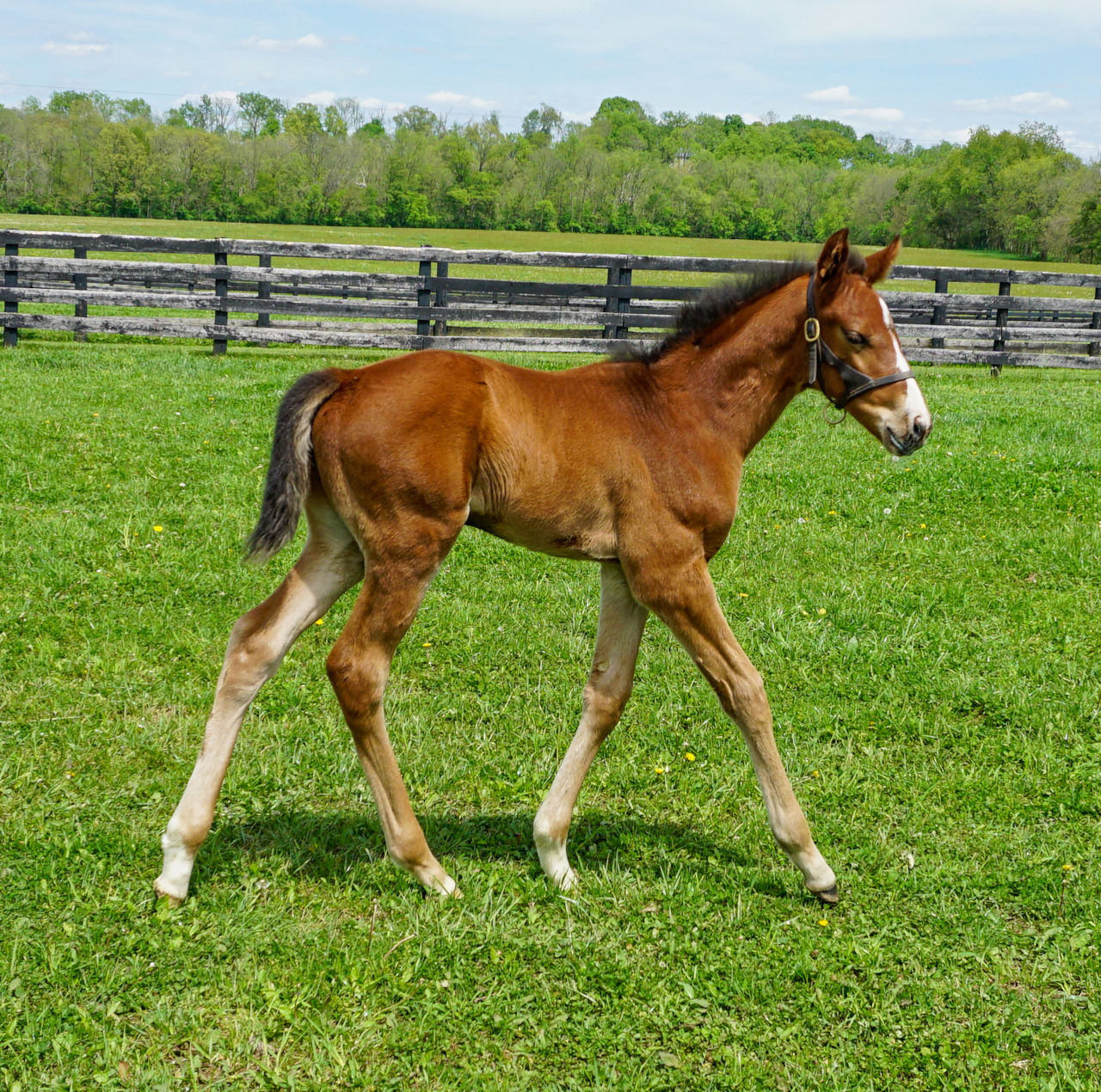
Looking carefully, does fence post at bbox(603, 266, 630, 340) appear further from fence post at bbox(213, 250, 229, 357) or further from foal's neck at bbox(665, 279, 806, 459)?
foal's neck at bbox(665, 279, 806, 459)

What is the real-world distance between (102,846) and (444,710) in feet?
5.39

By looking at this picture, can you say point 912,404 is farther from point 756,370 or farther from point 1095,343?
point 1095,343

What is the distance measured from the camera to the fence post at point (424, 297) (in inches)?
587

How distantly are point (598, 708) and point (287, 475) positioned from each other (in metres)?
1.35

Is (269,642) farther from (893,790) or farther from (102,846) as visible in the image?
(893,790)

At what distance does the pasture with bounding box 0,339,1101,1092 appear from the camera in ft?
9.43

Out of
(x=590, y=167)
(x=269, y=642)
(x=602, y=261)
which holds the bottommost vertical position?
(x=269, y=642)

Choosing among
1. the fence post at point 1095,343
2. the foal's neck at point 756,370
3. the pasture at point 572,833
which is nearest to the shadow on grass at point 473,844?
the pasture at point 572,833

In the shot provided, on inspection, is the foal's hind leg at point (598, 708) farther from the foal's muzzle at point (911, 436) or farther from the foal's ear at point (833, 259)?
the foal's ear at point (833, 259)

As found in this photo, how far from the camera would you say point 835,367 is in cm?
368

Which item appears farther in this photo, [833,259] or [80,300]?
[80,300]

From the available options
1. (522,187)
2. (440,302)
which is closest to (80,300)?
(440,302)

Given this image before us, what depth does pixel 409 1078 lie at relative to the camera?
2.74 metres

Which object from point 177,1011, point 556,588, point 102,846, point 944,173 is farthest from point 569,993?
point 944,173
